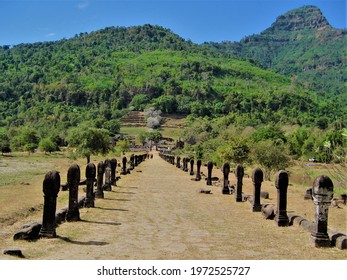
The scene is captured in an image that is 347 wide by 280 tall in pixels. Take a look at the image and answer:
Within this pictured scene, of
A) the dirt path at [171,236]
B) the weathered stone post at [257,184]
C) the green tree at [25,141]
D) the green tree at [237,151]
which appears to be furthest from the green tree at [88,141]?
the green tree at [25,141]

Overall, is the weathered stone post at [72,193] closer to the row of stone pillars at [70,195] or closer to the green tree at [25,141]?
the row of stone pillars at [70,195]

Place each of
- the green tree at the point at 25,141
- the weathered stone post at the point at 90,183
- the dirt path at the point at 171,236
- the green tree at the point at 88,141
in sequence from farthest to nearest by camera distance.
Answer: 1. the green tree at the point at 25,141
2. the green tree at the point at 88,141
3. the weathered stone post at the point at 90,183
4. the dirt path at the point at 171,236

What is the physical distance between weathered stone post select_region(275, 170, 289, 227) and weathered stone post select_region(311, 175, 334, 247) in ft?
7.72

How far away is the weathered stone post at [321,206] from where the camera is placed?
367 inches

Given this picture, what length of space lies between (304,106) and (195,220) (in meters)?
188

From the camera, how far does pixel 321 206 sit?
9.45 meters

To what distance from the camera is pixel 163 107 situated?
190875 mm

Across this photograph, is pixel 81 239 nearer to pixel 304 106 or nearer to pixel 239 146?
pixel 239 146

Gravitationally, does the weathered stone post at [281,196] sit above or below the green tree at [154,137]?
below

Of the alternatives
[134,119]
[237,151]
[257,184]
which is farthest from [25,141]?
[134,119]

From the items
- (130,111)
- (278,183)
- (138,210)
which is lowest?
(138,210)

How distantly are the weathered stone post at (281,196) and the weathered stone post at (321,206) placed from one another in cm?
235

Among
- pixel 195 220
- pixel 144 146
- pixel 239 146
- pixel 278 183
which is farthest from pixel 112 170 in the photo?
pixel 144 146

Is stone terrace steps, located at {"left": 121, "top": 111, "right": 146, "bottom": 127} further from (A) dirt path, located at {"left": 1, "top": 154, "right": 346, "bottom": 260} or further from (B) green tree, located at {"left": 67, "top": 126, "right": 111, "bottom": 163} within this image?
(A) dirt path, located at {"left": 1, "top": 154, "right": 346, "bottom": 260}
